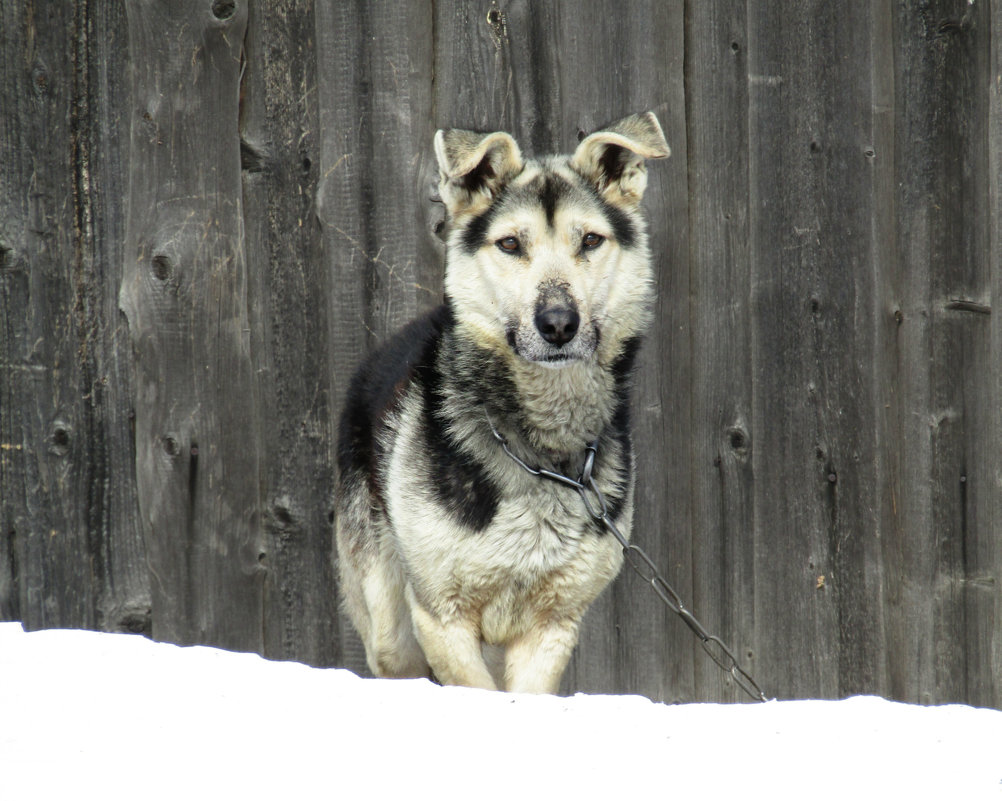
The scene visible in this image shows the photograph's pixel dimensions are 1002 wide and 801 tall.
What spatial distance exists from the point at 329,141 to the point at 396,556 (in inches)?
73.9

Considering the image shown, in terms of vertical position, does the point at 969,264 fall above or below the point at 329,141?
below

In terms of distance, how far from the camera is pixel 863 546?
4.42 meters

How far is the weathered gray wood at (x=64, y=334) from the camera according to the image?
4215 millimetres

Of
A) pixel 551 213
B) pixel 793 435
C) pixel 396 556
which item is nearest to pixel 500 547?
pixel 396 556

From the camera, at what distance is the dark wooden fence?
4234 mm

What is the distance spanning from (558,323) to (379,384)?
1168mm

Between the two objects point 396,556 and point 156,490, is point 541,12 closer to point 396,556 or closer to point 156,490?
point 396,556

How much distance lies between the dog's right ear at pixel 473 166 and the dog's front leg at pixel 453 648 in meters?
1.55

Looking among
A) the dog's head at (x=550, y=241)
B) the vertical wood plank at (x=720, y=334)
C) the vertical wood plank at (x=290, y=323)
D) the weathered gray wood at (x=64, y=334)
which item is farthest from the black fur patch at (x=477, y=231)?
the weathered gray wood at (x=64, y=334)

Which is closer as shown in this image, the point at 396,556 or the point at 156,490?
the point at 396,556

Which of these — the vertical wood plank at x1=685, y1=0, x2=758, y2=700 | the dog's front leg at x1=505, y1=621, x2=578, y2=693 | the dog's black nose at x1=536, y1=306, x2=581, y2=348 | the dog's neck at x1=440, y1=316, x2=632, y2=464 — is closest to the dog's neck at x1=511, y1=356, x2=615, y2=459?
the dog's neck at x1=440, y1=316, x2=632, y2=464

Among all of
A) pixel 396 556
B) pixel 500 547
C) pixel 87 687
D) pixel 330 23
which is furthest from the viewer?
pixel 330 23

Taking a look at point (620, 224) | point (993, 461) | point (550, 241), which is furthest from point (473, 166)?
point (993, 461)

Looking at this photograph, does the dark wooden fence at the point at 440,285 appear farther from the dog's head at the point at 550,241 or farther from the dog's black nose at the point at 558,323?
the dog's black nose at the point at 558,323
